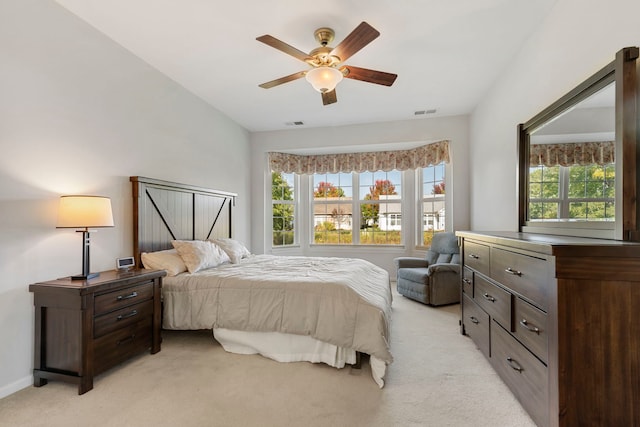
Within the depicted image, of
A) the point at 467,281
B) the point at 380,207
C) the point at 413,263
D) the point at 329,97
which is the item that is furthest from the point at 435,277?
the point at 329,97

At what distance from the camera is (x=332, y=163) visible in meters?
5.55

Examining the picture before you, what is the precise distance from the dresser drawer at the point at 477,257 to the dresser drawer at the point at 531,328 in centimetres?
51

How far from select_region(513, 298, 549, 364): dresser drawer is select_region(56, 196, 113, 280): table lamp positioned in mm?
2840

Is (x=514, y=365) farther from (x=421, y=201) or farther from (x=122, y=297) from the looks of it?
(x=421, y=201)

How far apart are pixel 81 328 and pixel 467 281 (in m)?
3.05

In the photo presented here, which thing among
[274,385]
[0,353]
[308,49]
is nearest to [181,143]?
[308,49]

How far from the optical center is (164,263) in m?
2.79

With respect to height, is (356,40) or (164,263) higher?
(356,40)

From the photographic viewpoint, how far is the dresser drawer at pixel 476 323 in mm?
2262

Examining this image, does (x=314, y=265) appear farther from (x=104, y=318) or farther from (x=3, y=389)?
(x=3, y=389)

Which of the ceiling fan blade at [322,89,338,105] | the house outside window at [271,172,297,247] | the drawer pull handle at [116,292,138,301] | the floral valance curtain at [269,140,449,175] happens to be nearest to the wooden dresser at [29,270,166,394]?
the drawer pull handle at [116,292,138,301]

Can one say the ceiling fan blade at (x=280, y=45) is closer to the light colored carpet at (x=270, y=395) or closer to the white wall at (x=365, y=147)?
the light colored carpet at (x=270, y=395)

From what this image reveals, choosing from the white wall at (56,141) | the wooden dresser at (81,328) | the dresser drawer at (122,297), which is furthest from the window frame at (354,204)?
the wooden dresser at (81,328)

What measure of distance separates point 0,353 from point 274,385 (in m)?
1.77
